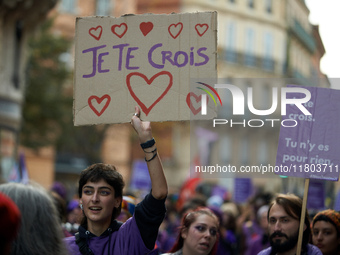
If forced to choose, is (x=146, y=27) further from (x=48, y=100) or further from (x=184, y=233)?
(x=48, y=100)

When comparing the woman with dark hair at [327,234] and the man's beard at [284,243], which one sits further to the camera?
the woman with dark hair at [327,234]

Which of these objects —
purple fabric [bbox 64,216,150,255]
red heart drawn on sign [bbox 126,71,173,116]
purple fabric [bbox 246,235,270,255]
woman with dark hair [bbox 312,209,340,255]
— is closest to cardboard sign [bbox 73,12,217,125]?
red heart drawn on sign [bbox 126,71,173,116]

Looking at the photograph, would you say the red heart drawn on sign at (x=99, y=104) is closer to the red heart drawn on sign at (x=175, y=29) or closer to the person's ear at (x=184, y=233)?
the red heart drawn on sign at (x=175, y=29)

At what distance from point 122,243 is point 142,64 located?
1.27m

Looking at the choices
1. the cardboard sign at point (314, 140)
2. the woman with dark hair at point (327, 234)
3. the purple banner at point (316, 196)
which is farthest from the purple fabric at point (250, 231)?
the cardboard sign at point (314, 140)

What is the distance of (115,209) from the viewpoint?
4.59 metres

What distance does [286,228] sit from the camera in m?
5.29

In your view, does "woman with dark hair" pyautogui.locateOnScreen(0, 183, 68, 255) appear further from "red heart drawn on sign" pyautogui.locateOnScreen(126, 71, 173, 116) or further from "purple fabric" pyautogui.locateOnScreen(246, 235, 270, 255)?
"purple fabric" pyautogui.locateOnScreen(246, 235, 270, 255)

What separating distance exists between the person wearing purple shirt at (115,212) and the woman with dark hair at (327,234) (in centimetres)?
188

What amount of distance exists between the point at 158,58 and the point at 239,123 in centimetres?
78

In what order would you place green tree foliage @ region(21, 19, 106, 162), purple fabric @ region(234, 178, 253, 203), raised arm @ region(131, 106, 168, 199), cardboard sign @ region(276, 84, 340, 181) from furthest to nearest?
green tree foliage @ region(21, 19, 106, 162) → purple fabric @ region(234, 178, 253, 203) → cardboard sign @ region(276, 84, 340, 181) → raised arm @ region(131, 106, 168, 199)

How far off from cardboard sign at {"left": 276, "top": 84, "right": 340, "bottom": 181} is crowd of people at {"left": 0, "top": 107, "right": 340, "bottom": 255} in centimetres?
36

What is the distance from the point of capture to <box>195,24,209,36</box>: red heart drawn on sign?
4887 millimetres

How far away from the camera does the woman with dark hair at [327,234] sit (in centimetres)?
569
